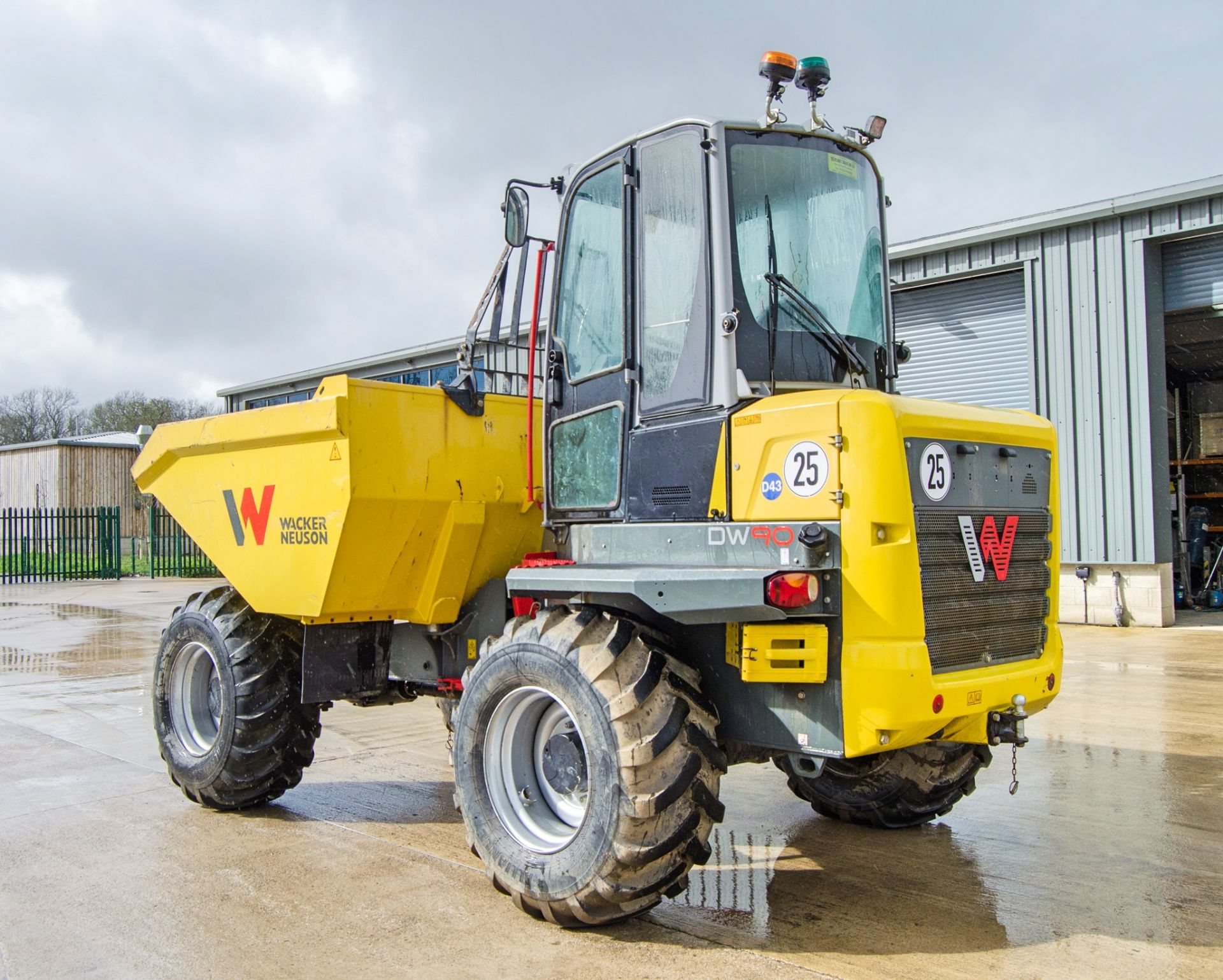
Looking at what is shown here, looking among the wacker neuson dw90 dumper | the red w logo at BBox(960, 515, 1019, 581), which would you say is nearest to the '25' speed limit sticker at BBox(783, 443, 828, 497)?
the wacker neuson dw90 dumper

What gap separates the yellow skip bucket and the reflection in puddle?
5.81 ft

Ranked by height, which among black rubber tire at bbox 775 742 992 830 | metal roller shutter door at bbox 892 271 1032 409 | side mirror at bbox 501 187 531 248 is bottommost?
black rubber tire at bbox 775 742 992 830

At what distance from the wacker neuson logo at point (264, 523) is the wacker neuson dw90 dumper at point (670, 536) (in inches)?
0.8

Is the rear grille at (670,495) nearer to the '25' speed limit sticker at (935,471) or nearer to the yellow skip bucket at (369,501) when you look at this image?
the '25' speed limit sticker at (935,471)

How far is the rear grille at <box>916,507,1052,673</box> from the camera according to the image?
3.97 meters

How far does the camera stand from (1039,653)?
4.51 metres

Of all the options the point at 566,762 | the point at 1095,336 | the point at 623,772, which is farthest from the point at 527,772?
A: the point at 1095,336

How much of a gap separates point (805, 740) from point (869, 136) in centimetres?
270

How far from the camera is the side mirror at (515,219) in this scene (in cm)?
479

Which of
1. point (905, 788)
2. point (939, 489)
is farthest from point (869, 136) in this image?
point (905, 788)

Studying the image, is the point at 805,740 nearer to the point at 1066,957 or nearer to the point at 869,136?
the point at 1066,957

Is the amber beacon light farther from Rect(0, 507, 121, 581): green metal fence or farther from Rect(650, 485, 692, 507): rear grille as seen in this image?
Rect(0, 507, 121, 581): green metal fence

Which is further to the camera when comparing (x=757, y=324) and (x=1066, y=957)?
(x=757, y=324)

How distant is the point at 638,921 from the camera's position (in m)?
4.24
